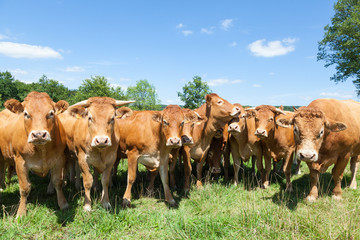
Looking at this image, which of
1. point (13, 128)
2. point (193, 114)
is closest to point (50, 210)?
point (13, 128)

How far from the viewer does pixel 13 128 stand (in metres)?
4.95

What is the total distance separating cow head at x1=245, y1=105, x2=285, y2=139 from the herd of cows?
0.03 meters

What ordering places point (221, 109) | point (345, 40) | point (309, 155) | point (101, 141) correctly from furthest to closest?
1. point (345, 40)
2. point (221, 109)
3. point (309, 155)
4. point (101, 141)

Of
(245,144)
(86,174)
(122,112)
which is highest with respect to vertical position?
(122,112)

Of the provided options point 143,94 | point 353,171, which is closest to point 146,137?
point 353,171

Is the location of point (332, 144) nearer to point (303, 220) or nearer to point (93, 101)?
point (303, 220)

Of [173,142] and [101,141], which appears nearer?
[101,141]

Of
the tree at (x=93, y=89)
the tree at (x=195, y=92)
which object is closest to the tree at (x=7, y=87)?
the tree at (x=93, y=89)

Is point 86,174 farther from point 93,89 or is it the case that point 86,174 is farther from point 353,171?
point 93,89

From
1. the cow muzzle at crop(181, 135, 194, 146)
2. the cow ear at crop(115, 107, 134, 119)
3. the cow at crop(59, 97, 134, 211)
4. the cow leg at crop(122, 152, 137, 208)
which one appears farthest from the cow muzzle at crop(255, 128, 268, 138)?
the cow at crop(59, 97, 134, 211)

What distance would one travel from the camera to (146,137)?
5445 mm

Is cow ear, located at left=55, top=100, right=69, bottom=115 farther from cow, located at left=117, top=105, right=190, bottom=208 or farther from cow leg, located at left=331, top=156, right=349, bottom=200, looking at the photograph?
cow leg, located at left=331, top=156, right=349, bottom=200

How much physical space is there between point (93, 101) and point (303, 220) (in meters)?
4.53

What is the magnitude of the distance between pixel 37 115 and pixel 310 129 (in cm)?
545
